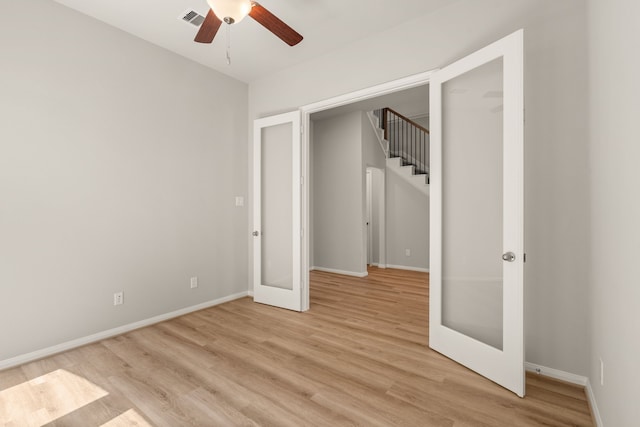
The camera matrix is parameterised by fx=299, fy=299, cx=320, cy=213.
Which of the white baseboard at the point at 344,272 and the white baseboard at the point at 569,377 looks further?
the white baseboard at the point at 344,272

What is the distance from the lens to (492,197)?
2271 mm

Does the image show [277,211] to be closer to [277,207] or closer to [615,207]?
[277,207]

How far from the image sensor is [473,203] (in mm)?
2400

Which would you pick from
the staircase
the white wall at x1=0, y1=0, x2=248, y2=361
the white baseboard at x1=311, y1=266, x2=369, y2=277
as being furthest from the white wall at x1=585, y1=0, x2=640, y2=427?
the staircase

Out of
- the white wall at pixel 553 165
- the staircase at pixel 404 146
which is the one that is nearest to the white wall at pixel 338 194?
the staircase at pixel 404 146

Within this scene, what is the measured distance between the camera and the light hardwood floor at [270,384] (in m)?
1.79

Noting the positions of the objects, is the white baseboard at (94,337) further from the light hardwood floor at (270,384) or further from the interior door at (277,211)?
the interior door at (277,211)

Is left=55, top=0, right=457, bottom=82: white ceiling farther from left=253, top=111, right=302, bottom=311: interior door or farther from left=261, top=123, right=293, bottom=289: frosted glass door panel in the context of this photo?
left=261, top=123, right=293, bottom=289: frosted glass door panel

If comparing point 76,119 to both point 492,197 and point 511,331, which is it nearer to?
point 492,197

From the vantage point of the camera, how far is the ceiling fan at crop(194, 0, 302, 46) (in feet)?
6.40

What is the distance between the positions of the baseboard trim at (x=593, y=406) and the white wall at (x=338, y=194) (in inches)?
152

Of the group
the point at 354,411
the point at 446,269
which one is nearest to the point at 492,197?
the point at 446,269

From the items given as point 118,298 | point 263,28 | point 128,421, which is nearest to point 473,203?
point 263,28

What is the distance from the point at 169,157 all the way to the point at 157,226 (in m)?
0.81
